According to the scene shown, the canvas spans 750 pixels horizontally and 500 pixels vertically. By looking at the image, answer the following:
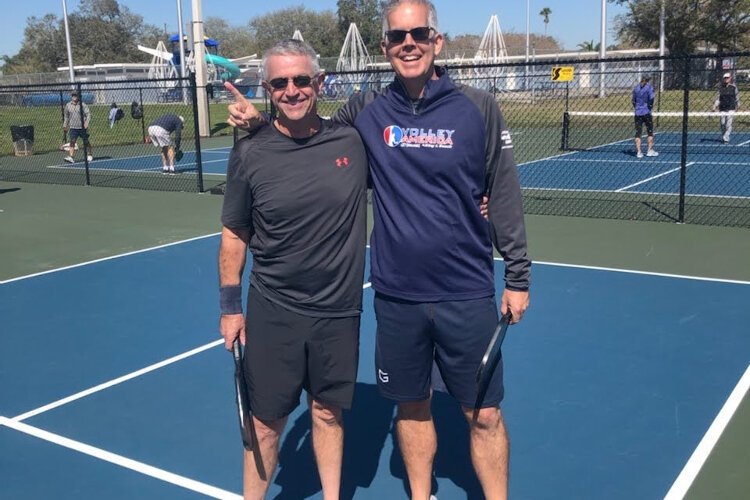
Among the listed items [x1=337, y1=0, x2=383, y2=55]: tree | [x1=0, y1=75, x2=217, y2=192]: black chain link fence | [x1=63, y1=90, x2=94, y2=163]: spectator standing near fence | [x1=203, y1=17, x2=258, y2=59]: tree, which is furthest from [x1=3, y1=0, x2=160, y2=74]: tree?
[x1=63, y1=90, x2=94, y2=163]: spectator standing near fence

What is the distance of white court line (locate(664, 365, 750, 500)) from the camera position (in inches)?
144

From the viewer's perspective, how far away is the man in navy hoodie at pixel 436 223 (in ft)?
9.72

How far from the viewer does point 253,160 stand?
297 cm

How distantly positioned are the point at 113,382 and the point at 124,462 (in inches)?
48.0

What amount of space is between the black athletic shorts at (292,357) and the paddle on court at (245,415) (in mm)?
30

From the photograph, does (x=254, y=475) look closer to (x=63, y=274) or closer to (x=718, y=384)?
(x=718, y=384)

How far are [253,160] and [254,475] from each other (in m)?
1.32

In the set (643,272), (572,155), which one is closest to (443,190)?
(643,272)

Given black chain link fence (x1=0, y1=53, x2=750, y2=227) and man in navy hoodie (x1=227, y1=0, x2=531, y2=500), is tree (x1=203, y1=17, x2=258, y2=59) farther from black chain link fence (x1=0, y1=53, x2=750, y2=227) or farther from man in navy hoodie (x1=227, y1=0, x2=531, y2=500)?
man in navy hoodie (x1=227, y1=0, x2=531, y2=500)

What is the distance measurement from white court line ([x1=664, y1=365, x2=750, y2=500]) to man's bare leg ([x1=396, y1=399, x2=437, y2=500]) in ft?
3.88

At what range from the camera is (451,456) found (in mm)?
4078

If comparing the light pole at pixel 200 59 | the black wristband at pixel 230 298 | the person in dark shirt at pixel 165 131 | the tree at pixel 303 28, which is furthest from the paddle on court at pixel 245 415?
the tree at pixel 303 28

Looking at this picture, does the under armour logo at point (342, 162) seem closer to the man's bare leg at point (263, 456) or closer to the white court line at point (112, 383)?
the man's bare leg at point (263, 456)

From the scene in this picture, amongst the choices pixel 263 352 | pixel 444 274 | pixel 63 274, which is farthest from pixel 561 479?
pixel 63 274
